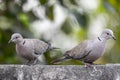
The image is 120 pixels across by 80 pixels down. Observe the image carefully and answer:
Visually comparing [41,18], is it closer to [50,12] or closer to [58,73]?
[50,12]

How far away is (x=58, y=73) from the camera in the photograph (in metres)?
5.77

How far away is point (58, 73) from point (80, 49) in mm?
1184

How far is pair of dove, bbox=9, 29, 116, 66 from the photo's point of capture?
682cm

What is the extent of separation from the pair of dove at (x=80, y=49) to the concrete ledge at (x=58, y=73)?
33.2 inches

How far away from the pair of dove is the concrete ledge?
2.77ft

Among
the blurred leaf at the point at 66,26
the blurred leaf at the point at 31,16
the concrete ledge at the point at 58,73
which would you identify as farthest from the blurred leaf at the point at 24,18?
the concrete ledge at the point at 58,73

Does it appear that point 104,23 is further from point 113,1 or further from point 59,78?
point 59,78

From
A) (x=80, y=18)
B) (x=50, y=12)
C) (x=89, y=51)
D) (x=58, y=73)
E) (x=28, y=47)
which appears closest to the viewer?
(x=58, y=73)

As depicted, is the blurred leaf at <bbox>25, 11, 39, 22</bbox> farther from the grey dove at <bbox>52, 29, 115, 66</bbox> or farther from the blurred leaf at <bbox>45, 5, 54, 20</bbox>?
the grey dove at <bbox>52, 29, 115, 66</bbox>

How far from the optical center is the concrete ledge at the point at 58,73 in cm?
577

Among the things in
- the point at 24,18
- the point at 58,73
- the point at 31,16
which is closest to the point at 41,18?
the point at 31,16

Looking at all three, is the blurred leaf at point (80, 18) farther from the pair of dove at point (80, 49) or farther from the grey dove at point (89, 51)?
the grey dove at point (89, 51)

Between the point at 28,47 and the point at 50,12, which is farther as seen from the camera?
the point at 50,12

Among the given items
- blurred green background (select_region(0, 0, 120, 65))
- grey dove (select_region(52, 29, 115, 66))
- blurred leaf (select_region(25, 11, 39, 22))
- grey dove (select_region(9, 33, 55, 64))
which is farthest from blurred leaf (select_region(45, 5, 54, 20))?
grey dove (select_region(52, 29, 115, 66))
